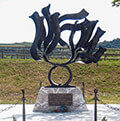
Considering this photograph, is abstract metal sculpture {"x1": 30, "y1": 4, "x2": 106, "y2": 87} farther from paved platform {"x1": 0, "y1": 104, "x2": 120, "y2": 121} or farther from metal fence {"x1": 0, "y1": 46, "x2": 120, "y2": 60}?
metal fence {"x1": 0, "y1": 46, "x2": 120, "y2": 60}

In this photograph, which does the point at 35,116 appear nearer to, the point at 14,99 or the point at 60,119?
the point at 60,119

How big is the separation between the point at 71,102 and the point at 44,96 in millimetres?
1116

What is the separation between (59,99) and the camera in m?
11.6

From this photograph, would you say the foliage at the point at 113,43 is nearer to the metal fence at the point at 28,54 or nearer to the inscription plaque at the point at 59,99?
the metal fence at the point at 28,54

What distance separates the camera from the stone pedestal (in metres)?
11.6

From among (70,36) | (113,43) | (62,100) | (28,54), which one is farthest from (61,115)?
(113,43)

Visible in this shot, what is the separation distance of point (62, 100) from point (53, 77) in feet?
26.3

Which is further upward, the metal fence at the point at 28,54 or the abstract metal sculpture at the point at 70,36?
the abstract metal sculpture at the point at 70,36

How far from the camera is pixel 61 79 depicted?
64.0ft

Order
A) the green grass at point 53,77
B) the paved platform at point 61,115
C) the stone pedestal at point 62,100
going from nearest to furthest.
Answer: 1. the paved platform at point 61,115
2. the stone pedestal at point 62,100
3. the green grass at point 53,77

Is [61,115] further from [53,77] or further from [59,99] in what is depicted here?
[53,77]

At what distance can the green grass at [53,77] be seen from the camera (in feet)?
56.6

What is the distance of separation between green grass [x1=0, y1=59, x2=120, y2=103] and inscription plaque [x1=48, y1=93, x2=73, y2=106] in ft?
15.3

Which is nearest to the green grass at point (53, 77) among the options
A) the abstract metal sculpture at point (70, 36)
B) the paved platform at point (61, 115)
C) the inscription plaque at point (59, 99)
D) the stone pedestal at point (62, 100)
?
the paved platform at point (61, 115)
